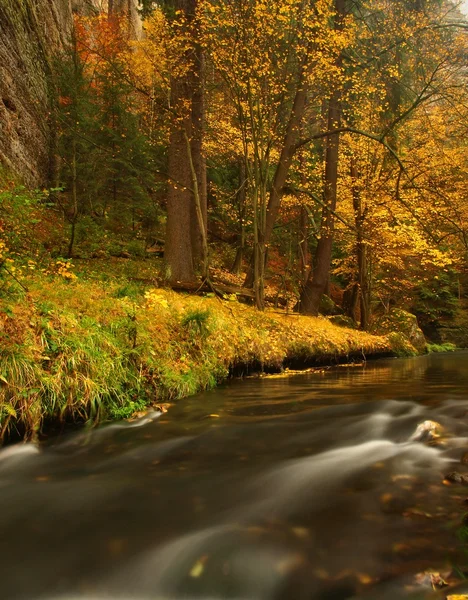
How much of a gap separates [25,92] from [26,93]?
0.07 metres

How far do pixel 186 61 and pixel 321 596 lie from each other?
32.3ft

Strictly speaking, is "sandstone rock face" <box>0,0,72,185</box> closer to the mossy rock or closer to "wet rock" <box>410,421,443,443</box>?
"wet rock" <box>410,421,443,443</box>

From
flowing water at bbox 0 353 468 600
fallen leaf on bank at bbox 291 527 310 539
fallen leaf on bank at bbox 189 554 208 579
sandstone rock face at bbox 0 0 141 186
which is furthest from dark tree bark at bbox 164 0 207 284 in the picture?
fallen leaf on bank at bbox 189 554 208 579

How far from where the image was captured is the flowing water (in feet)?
6.34

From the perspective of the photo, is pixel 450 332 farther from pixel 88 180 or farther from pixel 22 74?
pixel 22 74

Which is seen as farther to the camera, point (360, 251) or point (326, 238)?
point (360, 251)

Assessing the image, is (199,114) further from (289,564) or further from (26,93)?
(289,564)

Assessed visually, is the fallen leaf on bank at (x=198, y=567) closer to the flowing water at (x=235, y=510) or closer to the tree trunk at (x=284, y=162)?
the flowing water at (x=235, y=510)

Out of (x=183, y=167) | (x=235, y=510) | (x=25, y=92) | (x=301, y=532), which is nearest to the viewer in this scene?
(x=301, y=532)

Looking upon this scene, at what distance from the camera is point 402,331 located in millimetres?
16062

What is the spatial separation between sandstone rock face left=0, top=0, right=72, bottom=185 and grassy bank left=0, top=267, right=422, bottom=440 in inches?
295

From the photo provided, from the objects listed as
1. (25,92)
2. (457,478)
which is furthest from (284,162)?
(457,478)

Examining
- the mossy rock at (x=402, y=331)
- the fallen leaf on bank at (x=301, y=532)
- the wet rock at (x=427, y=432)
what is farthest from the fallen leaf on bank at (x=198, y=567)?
the mossy rock at (x=402, y=331)

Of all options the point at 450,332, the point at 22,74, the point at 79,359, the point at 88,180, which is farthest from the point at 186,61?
the point at 450,332
